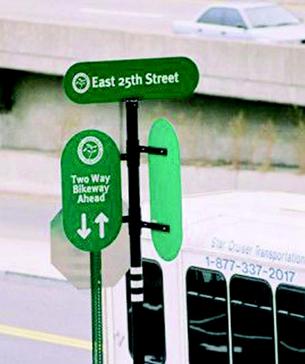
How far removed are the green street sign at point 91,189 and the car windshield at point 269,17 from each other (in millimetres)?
22901

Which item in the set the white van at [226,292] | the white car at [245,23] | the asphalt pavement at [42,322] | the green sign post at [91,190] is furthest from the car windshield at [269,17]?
the green sign post at [91,190]

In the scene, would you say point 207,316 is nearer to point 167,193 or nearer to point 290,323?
point 290,323

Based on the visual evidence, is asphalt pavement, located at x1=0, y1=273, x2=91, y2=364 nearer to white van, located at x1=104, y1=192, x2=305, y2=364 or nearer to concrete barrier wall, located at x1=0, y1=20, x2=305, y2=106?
concrete barrier wall, located at x1=0, y1=20, x2=305, y2=106

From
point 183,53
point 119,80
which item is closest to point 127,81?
point 119,80

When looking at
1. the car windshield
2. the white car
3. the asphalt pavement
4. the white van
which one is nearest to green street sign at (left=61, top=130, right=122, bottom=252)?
the white van

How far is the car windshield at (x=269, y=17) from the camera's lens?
33.9m

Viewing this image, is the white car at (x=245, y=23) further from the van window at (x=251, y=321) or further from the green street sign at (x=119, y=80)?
the green street sign at (x=119, y=80)

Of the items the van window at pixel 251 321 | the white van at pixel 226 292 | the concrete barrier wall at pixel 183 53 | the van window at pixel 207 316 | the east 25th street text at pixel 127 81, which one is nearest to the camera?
the east 25th street text at pixel 127 81

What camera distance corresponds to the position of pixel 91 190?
11.1 meters

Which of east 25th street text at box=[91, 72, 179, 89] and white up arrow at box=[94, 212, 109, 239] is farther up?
east 25th street text at box=[91, 72, 179, 89]

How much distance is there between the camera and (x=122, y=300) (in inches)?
571

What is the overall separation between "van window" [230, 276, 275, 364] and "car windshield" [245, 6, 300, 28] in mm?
20737

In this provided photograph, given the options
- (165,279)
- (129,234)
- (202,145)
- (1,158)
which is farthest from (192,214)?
(1,158)

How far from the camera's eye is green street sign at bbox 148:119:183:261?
36.5ft
